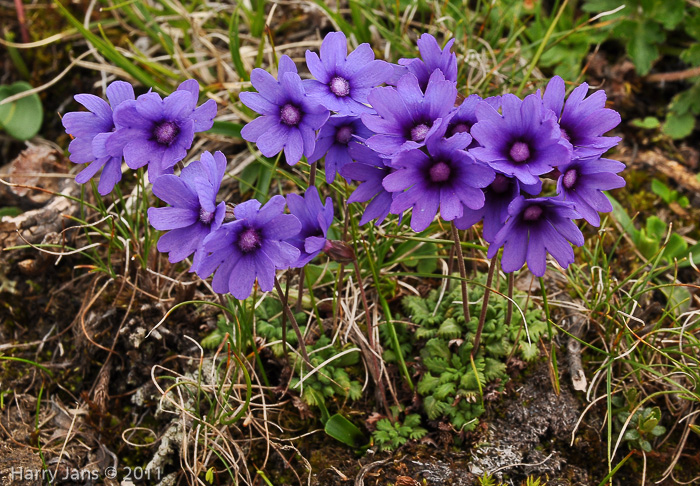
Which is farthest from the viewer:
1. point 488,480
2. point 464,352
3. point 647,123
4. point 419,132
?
point 647,123

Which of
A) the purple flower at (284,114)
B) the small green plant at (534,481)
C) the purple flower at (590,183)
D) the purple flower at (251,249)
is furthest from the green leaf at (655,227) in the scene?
the purple flower at (251,249)

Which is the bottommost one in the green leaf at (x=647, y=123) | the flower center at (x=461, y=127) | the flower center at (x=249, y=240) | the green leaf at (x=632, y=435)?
the green leaf at (x=632, y=435)

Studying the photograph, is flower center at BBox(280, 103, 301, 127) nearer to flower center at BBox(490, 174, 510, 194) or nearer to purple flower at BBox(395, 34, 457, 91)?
purple flower at BBox(395, 34, 457, 91)

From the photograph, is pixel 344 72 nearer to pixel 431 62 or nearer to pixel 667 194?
pixel 431 62

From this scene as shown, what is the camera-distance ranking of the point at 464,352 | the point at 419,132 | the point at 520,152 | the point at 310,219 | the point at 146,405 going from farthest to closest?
the point at 146,405
the point at 464,352
the point at 310,219
the point at 419,132
the point at 520,152

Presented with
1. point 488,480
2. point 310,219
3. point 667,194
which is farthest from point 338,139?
point 667,194

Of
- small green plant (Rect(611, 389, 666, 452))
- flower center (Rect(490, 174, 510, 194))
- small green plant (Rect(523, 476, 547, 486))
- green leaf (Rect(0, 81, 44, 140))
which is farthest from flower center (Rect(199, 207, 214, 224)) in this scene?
green leaf (Rect(0, 81, 44, 140))

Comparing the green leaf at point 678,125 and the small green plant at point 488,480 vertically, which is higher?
the green leaf at point 678,125

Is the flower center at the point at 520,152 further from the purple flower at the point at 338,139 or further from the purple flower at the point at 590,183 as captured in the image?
the purple flower at the point at 338,139

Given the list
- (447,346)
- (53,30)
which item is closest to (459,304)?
(447,346)
